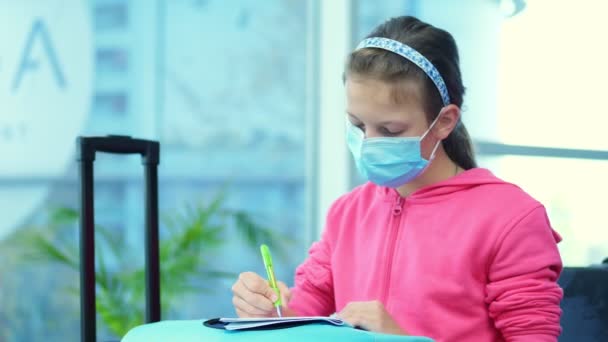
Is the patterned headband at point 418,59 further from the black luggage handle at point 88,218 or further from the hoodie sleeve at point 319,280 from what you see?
the black luggage handle at point 88,218

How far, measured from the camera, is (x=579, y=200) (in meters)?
1.78

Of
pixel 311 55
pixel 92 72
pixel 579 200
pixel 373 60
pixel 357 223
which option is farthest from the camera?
pixel 92 72

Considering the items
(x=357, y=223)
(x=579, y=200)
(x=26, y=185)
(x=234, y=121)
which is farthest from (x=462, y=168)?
(x=26, y=185)

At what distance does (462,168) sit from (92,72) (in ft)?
6.64

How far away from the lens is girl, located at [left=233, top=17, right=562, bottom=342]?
1227mm

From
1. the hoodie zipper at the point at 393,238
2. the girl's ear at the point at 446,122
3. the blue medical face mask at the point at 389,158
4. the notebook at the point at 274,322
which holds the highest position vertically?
the girl's ear at the point at 446,122

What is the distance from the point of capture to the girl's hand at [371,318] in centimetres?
112

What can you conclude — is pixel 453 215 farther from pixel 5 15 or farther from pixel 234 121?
pixel 5 15

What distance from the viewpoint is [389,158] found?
1.30 meters

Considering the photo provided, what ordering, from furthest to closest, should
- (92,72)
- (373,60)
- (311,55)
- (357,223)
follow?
(92,72) → (311,55) → (357,223) → (373,60)

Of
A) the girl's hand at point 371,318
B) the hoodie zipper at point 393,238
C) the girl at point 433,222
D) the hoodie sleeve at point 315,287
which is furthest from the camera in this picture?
the hoodie sleeve at point 315,287

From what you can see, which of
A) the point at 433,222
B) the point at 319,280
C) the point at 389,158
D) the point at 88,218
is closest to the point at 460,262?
the point at 433,222

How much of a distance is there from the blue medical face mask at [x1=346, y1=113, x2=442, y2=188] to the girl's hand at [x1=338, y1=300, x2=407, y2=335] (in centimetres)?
26

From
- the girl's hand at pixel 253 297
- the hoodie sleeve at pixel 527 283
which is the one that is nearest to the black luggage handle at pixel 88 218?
the girl's hand at pixel 253 297
